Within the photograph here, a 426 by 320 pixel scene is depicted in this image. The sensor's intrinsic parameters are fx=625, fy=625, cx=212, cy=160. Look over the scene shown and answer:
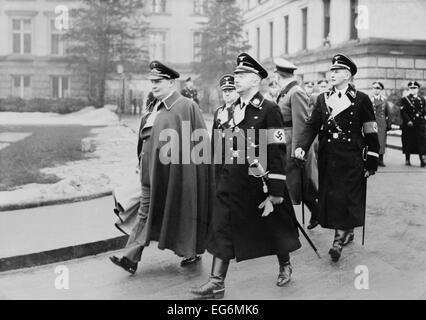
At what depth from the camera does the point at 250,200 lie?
538 centimetres

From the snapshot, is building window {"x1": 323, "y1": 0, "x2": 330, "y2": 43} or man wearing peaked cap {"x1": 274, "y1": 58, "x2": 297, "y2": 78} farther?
building window {"x1": 323, "y1": 0, "x2": 330, "y2": 43}

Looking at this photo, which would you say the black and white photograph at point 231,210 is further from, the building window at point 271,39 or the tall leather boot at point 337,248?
the building window at point 271,39

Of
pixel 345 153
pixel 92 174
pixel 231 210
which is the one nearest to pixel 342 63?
pixel 345 153

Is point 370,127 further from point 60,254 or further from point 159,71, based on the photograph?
point 60,254

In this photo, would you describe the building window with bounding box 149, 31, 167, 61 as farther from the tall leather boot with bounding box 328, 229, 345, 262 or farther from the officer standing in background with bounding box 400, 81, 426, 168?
the tall leather boot with bounding box 328, 229, 345, 262

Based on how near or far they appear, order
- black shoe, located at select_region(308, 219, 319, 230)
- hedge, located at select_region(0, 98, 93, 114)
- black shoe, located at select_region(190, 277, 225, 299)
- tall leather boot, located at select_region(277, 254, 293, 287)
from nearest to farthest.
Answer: black shoe, located at select_region(190, 277, 225, 299)
tall leather boot, located at select_region(277, 254, 293, 287)
black shoe, located at select_region(308, 219, 319, 230)
hedge, located at select_region(0, 98, 93, 114)

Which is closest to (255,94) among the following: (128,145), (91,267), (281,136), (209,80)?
(281,136)

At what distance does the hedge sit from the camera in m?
37.4

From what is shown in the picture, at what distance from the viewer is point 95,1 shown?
37781 millimetres

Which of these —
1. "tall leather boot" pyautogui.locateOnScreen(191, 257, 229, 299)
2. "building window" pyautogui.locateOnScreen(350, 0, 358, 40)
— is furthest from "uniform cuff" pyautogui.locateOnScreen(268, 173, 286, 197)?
"building window" pyautogui.locateOnScreen(350, 0, 358, 40)

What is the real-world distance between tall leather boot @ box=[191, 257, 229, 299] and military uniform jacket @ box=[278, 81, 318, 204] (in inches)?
110

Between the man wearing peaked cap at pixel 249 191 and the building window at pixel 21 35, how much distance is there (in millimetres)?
42483

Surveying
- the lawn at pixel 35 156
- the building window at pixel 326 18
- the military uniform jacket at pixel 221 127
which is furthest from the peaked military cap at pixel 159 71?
the building window at pixel 326 18
